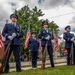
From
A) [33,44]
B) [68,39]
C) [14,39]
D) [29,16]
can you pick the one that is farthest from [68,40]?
[29,16]

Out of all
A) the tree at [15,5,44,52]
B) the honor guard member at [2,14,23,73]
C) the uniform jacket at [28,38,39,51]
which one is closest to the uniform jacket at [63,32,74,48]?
the uniform jacket at [28,38,39,51]

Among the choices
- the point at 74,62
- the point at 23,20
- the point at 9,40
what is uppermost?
the point at 23,20

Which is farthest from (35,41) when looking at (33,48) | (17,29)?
(17,29)

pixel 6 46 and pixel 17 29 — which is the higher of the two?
pixel 17 29

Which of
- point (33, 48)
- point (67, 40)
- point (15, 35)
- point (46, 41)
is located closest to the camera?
point (15, 35)

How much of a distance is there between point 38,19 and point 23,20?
3.06 m

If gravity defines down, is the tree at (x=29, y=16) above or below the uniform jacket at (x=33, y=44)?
above

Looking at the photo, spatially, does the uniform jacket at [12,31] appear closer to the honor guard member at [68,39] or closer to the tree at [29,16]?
the honor guard member at [68,39]

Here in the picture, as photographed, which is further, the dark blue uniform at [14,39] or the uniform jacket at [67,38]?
the uniform jacket at [67,38]

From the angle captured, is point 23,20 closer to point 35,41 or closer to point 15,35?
point 35,41

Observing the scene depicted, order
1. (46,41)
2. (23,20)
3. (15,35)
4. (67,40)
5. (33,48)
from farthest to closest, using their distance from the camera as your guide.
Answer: (23,20) < (33,48) < (67,40) < (46,41) < (15,35)

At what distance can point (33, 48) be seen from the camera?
44.7ft

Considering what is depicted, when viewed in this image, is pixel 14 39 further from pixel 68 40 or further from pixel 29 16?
pixel 29 16

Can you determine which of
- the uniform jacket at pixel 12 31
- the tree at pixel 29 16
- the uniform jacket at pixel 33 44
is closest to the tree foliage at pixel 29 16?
the tree at pixel 29 16
